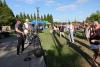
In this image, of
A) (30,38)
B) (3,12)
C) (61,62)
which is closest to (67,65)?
(61,62)

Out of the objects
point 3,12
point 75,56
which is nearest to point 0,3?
point 3,12

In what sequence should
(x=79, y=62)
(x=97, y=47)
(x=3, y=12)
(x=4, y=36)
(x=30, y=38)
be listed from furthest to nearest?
(x=3, y=12) < (x=4, y=36) < (x=30, y=38) < (x=97, y=47) < (x=79, y=62)

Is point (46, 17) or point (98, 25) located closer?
point (98, 25)

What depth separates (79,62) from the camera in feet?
24.1

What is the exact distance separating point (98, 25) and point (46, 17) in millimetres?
161155

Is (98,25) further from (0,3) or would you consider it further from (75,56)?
(0,3)

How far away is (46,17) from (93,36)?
161517 millimetres

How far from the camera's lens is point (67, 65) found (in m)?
6.86

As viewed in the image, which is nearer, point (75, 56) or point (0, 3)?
point (75, 56)

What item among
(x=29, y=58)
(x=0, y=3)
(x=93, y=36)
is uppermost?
(x=0, y=3)

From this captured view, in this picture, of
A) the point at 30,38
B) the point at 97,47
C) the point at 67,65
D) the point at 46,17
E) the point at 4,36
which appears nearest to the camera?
the point at 67,65

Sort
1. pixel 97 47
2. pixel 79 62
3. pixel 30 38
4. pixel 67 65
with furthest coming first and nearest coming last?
pixel 30 38
pixel 97 47
pixel 79 62
pixel 67 65

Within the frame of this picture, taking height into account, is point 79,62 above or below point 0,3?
below

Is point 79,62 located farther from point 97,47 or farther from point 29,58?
point 29,58
